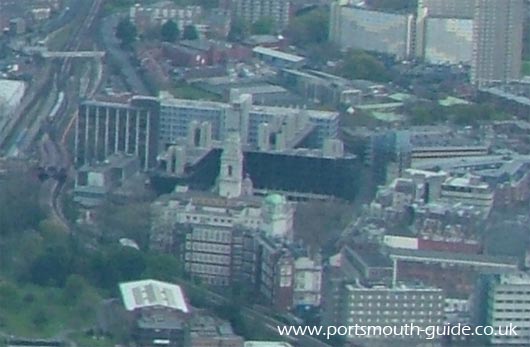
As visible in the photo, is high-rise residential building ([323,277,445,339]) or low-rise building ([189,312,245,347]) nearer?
low-rise building ([189,312,245,347])

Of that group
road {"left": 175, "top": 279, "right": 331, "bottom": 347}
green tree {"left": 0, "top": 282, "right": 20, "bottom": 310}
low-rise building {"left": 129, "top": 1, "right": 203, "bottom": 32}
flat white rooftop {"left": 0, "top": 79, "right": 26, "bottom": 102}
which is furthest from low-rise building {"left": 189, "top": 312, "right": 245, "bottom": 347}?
low-rise building {"left": 129, "top": 1, "right": 203, "bottom": 32}

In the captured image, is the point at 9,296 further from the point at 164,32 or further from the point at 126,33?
the point at 164,32

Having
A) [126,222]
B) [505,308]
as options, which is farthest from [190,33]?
[505,308]

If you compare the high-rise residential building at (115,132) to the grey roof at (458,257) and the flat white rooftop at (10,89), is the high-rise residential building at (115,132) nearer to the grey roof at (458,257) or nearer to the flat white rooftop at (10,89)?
the flat white rooftop at (10,89)

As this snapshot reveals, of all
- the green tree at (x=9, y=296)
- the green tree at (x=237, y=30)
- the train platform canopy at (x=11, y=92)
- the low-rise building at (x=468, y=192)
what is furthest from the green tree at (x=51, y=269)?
the green tree at (x=237, y=30)

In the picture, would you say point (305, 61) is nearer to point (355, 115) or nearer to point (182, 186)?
point (355, 115)

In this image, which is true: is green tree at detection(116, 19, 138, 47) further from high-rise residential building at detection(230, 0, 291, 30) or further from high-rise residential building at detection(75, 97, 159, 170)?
high-rise residential building at detection(75, 97, 159, 170)

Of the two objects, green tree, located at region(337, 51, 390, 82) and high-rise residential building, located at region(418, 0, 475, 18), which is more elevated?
high-rise residential building, located at region(418, 0, 475, 18)
